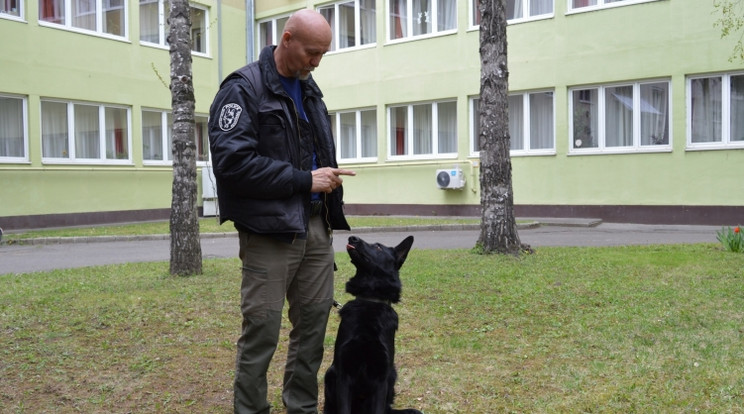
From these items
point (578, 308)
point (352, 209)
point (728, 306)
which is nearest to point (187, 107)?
point (578, 308)

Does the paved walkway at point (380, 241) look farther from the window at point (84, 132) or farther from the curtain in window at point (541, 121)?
the window at point (84, 132)

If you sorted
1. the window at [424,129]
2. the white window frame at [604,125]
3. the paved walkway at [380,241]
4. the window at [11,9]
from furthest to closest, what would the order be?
the window at [424,129], the window at [11,9], the white window frame at [604,125], the paved walkway at [380,241]

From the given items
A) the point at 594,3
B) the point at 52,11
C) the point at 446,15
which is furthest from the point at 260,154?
the point at 446,15

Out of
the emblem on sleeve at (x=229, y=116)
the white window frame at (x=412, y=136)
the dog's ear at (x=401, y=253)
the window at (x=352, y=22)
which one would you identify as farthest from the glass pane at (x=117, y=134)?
the emblem on sleeve at (x=229, y=116)

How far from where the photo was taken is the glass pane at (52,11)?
1938 centimetres

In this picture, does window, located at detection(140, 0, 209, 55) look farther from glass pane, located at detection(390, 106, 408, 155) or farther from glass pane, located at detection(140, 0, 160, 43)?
glass pane, located at detection(390, 106, 408, 155)

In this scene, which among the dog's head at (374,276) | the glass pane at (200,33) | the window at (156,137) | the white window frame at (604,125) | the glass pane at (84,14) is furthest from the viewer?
the glass pane at (200,33)

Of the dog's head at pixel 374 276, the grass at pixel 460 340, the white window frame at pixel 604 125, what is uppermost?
the white window frame at pixel 604 125

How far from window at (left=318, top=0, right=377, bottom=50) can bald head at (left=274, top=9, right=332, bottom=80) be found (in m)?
20.3

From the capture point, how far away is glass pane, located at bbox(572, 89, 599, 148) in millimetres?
18656

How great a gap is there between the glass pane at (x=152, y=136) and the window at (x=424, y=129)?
7.57 m

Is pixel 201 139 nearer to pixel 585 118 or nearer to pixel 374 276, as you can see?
pixel 585 118

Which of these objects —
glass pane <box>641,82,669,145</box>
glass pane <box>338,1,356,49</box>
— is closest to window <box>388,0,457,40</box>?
glass pane <box>338,1,356,49</box>

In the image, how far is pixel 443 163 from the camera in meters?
21.3
